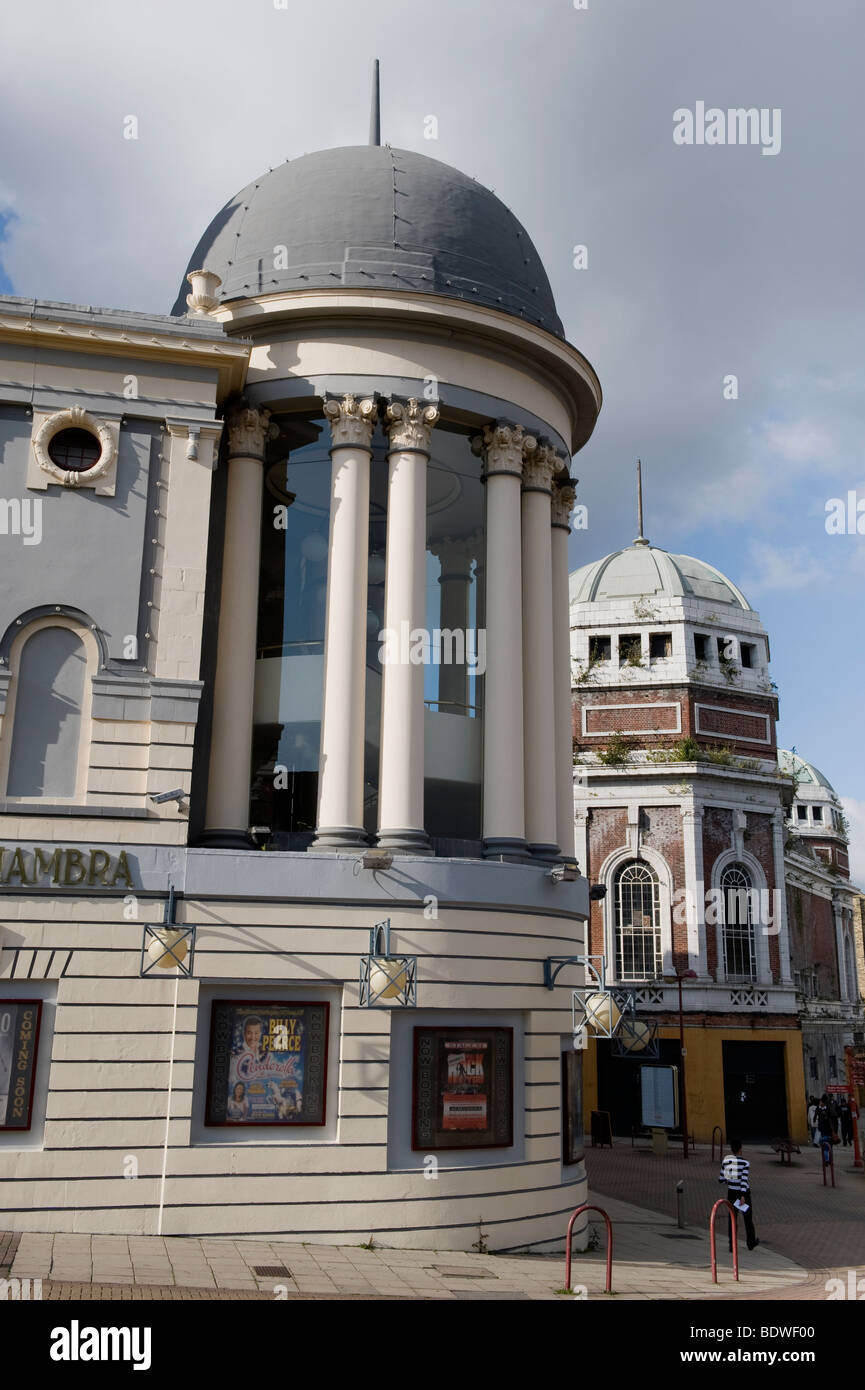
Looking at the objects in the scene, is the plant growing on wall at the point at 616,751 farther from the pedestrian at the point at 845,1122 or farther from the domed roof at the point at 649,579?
the pedestrian at the point at 845,1122

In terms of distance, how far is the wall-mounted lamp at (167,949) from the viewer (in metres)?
17.6

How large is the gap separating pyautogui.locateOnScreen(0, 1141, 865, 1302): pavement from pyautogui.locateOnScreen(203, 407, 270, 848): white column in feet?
21.4

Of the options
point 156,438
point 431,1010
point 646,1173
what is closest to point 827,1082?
point 646,1173

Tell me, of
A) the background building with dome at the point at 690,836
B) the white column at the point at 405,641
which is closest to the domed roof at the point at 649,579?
the background building with dome at the point at 690,836

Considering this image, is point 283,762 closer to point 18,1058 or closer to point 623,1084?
point 18,1058

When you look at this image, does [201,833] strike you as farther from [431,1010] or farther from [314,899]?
[431,1010]

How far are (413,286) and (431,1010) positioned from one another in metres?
12.6

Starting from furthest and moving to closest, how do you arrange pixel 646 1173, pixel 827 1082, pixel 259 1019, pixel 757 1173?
pixel 827 1082 < pixel 757 1173 < pixel 646 1173 < pixel 259 1019

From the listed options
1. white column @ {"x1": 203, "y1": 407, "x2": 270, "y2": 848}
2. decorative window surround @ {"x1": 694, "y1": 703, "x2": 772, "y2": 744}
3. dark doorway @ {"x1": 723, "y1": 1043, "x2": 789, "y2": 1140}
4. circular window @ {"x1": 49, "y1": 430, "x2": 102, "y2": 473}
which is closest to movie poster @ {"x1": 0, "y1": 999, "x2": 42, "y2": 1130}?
white column @ {"x1": 203, "y1": 407, "x2": 270, "y2": 848}

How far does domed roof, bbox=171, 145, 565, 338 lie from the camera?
72.0ft

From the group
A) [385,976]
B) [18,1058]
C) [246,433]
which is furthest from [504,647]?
[18,1058]

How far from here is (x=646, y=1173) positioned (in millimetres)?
33750

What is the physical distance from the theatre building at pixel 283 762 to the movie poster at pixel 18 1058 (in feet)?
0.13

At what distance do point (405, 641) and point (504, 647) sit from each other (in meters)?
2.10
